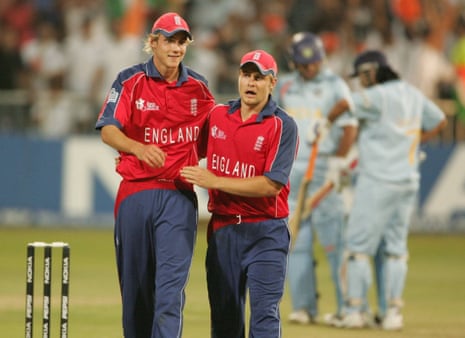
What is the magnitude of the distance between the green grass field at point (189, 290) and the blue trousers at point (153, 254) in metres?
2.31

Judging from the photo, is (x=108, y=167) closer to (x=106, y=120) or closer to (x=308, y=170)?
(x=308, y=170)

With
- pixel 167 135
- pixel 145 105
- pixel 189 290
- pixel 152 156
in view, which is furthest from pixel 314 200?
pixel 152 156

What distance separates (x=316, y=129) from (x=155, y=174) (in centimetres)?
368

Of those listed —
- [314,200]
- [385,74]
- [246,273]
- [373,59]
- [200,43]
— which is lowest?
[246,273]

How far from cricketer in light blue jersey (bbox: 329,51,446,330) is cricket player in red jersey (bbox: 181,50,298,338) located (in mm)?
3401

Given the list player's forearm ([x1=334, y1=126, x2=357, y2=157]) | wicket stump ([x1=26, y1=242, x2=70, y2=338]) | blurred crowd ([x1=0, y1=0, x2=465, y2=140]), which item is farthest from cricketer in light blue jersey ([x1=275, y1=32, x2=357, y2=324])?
blurred crowd ([x1=0, y1=0, x2=465, y2=140])

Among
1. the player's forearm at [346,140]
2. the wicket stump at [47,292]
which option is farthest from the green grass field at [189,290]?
the wicket stump at [47,292]

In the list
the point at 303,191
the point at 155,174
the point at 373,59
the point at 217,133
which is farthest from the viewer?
the point at 303,191

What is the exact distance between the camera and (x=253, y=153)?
8.18 metres

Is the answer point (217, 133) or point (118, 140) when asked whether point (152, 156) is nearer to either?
point (118, 140)

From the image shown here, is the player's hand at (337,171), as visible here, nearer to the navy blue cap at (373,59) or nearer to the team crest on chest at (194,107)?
the navy blue cap at (373,59)

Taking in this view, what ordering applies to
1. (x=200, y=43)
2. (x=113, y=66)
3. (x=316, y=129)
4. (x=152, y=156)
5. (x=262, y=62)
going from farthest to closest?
(x=200, y=43) < (x=113, y=66) < (x=316, y=129) < (x=262, y=62) < (x=152, y=156)

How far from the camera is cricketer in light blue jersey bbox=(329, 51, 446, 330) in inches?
455

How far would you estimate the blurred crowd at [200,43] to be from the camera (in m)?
20.3
